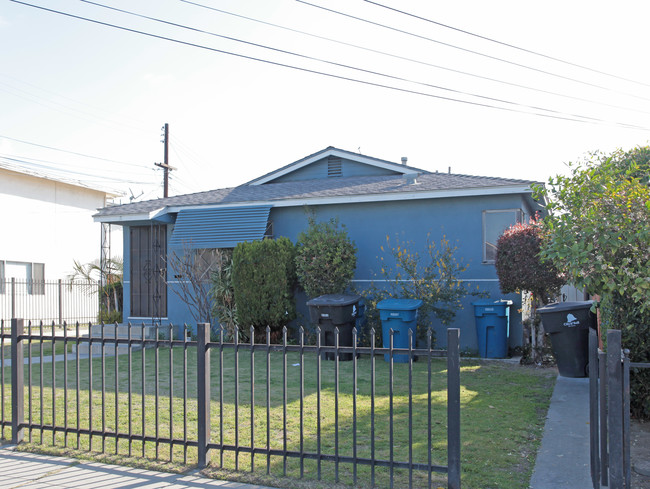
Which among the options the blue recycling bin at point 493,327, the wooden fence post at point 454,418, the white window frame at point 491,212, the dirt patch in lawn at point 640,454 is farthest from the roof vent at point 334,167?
the wooden fence post at point 454,418

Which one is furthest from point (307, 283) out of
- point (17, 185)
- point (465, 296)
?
point (17, 185)

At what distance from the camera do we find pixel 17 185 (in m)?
22.4

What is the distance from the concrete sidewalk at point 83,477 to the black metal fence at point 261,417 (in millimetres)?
311

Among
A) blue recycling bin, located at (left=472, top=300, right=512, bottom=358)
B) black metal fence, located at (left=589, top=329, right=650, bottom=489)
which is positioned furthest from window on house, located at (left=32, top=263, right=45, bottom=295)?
black metal fence, located at (left=589, top=329, right=650, bottom=489)

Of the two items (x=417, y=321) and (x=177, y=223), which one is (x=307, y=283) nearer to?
(x=417, y=321)

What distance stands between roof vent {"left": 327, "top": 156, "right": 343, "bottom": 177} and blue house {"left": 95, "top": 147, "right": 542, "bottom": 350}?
34 millimetres

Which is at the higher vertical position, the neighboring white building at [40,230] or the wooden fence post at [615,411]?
the neighboring white building at [40,230]

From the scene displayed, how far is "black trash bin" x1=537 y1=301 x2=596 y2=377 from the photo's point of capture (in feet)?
30.6

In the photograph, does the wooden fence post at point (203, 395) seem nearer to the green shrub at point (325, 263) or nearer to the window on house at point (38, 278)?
the green shrub at point (325, 263)

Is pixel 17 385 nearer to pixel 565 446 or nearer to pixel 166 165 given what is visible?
pixel 565 446

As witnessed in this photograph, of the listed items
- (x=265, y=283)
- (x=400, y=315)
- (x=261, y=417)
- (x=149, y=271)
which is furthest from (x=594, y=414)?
(x=149, y=271)

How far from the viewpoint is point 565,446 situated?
5.73 meters

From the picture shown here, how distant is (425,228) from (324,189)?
3171mm

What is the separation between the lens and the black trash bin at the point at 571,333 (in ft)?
30.6
